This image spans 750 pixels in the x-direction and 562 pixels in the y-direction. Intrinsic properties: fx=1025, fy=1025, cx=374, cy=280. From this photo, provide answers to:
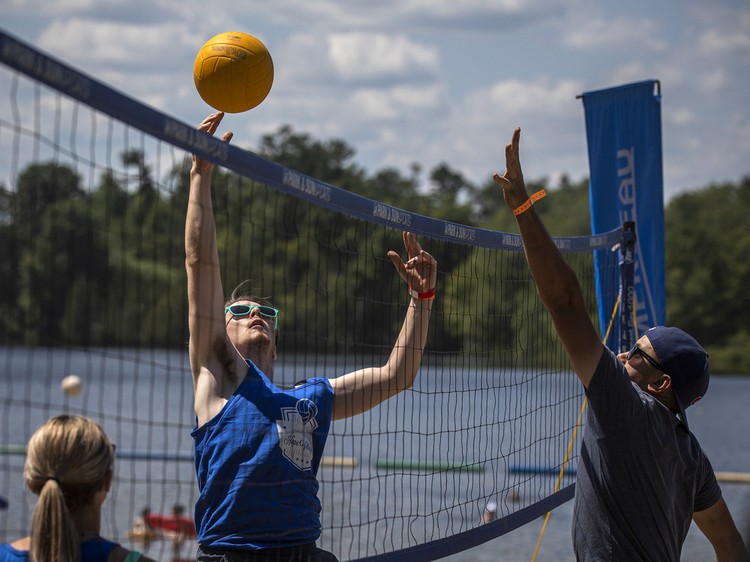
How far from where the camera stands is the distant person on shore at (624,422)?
3.08m

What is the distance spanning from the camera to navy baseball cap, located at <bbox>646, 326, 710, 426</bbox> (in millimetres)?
3412

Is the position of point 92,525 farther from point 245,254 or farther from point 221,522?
point 245,254

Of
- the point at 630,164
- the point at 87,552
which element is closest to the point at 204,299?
the point at 87,552

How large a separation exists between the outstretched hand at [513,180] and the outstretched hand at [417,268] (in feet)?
4.00

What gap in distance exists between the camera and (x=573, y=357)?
10.2 feet

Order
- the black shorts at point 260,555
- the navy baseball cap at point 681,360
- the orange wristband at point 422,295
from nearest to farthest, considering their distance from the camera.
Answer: the navy baseball cap at point 681,360
the black shorts at point 260,555
the orange wristband at point 422,295

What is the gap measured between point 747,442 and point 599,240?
34049 millimetres

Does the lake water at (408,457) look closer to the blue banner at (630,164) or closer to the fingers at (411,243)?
the fingers at (411,243)

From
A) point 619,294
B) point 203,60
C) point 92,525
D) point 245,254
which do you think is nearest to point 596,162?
point 619,294

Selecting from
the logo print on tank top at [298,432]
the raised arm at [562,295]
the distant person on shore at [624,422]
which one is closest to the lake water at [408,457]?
the logo print on tank top at [298,432]

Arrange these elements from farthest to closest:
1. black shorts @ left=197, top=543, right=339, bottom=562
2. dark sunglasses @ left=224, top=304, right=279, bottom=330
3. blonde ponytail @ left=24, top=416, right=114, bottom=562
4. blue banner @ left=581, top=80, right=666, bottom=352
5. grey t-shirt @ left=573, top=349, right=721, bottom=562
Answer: blue banner @ left=581, top=80, right=666, bottom=352 < dark sunglasses @ left=224, top=304, right=279, bottom=330 < black shorts @ left=197, top=543, right=339, bottom=562 < grey t-shirt @ left=573, top=349, right=721, bottom=562 < blonde ponytail @ left=24, top=416, right=114, bottom=562

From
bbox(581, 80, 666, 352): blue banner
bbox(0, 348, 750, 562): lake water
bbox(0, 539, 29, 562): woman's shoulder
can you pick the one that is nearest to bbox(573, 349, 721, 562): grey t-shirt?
bbox(0, 348, 750, 562): lake water

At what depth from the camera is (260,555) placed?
3527mm

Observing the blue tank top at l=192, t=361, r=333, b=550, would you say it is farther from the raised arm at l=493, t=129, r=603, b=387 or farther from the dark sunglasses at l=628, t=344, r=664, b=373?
the dark sunglasses at l=628, t=344, r=664, b=373
